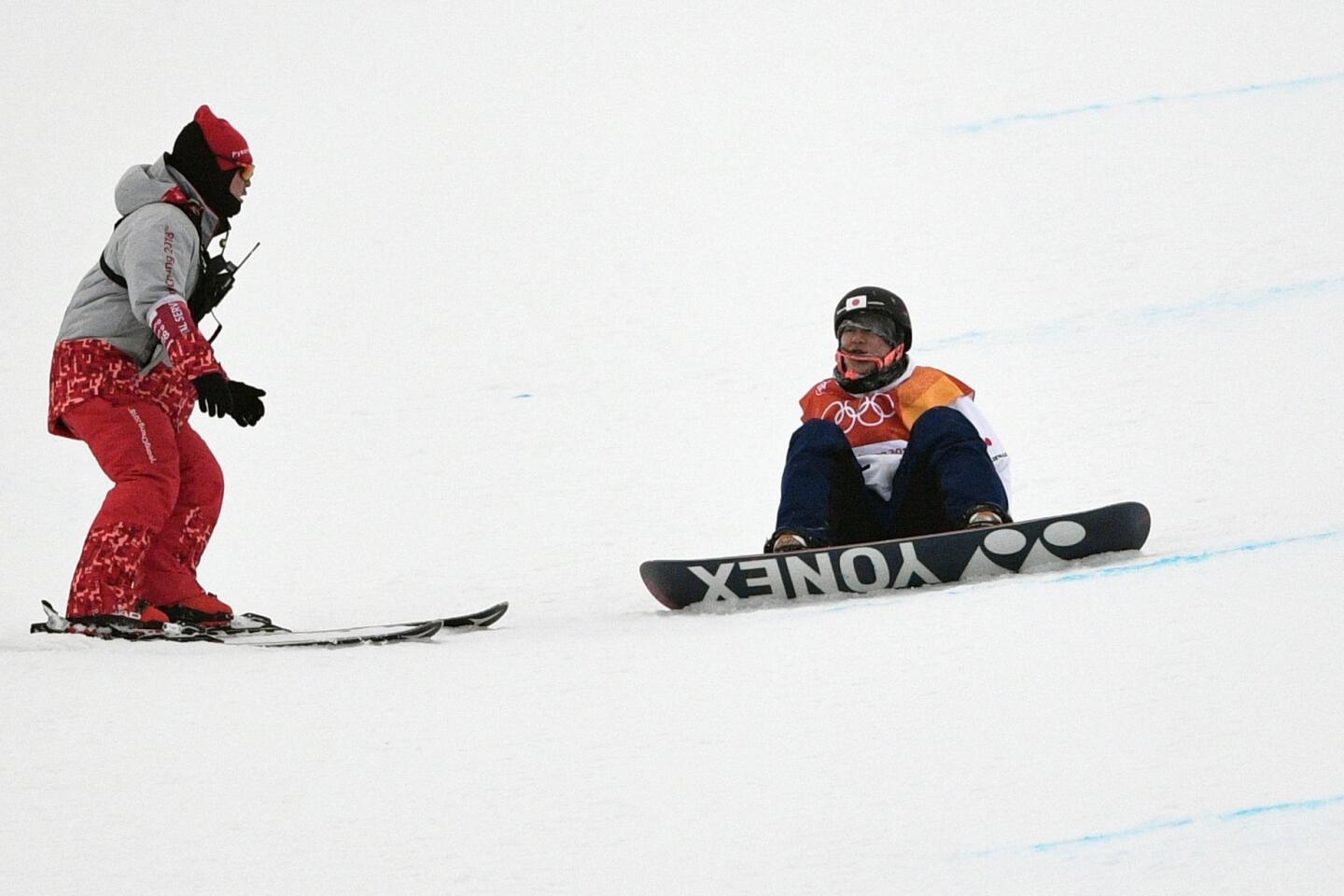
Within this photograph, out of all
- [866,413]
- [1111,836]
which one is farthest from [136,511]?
[1111,836]

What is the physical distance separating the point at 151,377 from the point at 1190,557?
264 cm

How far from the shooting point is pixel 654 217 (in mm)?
10844

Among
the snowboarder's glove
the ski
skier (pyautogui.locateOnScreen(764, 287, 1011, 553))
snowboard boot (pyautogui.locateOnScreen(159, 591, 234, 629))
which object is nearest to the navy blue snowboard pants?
skier (pyautogui.locateOnScreen(764, 287, 1011, 553))

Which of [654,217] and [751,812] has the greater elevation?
[654,217]

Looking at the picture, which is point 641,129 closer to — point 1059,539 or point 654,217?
point 654,217

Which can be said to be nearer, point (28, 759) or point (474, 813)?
point (474, 813)

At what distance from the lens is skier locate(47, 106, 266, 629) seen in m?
4.32

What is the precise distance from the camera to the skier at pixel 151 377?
4.32 metres

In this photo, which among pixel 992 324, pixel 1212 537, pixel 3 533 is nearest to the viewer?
pixel 1212 537

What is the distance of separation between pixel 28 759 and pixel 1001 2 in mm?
11807

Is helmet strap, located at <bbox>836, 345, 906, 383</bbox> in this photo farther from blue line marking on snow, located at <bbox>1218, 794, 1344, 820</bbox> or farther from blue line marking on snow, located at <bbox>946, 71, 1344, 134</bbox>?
blue line marking on snow, located at <bbox>946, 71, 1344, 134</bbox>

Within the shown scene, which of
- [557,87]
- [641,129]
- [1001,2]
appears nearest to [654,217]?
[641,129]

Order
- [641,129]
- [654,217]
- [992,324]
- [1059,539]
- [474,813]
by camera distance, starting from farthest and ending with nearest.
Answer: [641,129], [654,217], [992,324], [1059,539], [474,813]

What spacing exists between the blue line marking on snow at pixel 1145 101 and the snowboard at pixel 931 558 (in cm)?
758
